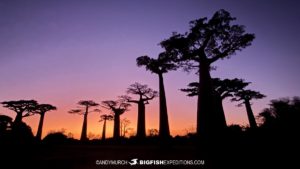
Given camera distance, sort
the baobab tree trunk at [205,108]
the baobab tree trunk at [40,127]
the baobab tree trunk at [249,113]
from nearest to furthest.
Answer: the baobab tree trunk at [205,108], the baobab tree trunk at [249,113], the baobab tree trunk at [40,127]

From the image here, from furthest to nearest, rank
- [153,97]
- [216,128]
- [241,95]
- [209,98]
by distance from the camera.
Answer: [153,97], [241,95], [209,98], [216,128]

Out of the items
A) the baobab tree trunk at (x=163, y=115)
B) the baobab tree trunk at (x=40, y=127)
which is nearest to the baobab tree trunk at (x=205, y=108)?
the baobab tree trunk at (x=163, y=115)

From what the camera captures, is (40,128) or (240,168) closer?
(240,168)

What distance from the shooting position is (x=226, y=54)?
12.0m

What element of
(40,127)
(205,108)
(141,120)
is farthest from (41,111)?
(205,108)

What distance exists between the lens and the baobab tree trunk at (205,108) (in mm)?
9644

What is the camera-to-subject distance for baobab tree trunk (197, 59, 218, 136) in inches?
380

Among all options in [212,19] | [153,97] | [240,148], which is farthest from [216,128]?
[153,97]

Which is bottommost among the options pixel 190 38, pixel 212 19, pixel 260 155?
pixel 260 155

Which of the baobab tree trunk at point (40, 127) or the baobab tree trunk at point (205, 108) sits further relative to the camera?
the baobab tree trunk at point (40, 127)

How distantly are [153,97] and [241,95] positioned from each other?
10736 millimetres

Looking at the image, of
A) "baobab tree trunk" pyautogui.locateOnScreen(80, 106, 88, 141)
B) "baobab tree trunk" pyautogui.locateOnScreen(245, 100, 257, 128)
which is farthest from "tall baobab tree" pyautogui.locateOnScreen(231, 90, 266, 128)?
"baobab tree trunk" pyautogui.locateOnScreen(80, 106, 88, 141)

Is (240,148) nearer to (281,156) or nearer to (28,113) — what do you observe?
(281,156)

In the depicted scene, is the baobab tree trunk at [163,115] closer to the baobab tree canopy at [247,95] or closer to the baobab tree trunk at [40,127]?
the baobab tree canopy at [247,95]
